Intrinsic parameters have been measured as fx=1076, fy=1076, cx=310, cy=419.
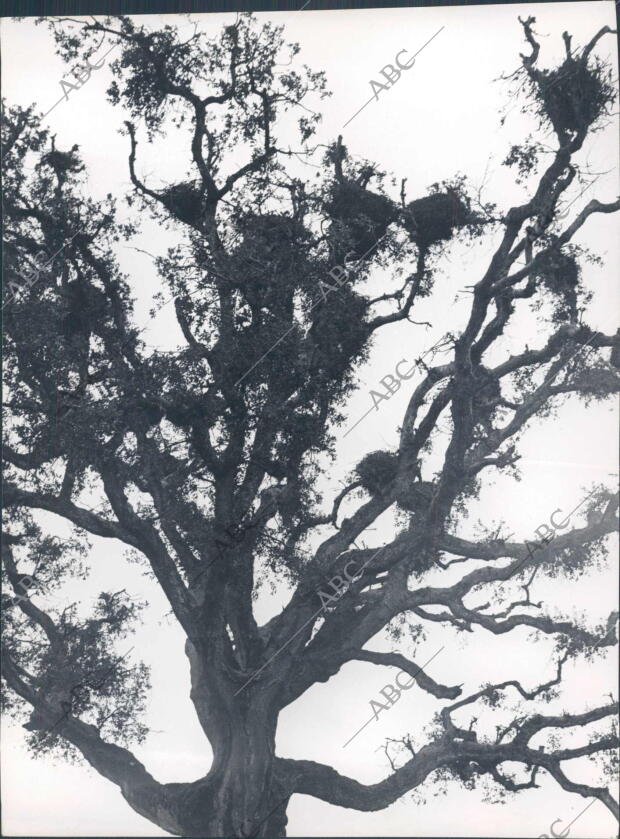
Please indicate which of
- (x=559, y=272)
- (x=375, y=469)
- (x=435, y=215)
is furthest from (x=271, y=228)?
(x=559, y=272)

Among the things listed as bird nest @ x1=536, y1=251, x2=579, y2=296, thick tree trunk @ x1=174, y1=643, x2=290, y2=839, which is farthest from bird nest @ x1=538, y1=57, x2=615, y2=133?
thick tree trunk @ x1=174, y1=643, x2=290, y2=839

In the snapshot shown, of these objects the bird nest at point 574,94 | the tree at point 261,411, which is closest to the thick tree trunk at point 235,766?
the tree at point 261,411

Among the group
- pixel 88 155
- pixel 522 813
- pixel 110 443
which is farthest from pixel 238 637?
pixel 88 155

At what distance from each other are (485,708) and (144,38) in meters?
4.40

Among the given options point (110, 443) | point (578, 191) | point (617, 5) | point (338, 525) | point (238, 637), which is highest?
point (617, 5)

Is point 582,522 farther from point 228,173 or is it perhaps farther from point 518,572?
point 228,173

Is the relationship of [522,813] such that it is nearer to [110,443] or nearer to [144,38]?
[110,443]

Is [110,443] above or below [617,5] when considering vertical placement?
below

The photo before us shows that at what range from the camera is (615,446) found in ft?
20.1

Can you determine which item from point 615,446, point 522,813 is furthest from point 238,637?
point 615,446

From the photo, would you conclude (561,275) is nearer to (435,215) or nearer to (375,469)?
(435,215)

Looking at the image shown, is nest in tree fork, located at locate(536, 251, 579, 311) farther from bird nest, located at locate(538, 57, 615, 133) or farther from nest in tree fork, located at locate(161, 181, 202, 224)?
nest in tree fork, located at locate(161, 181, 202, 224)

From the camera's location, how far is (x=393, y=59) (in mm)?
6340

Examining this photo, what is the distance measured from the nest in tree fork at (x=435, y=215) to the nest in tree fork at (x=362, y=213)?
4.6 inches
